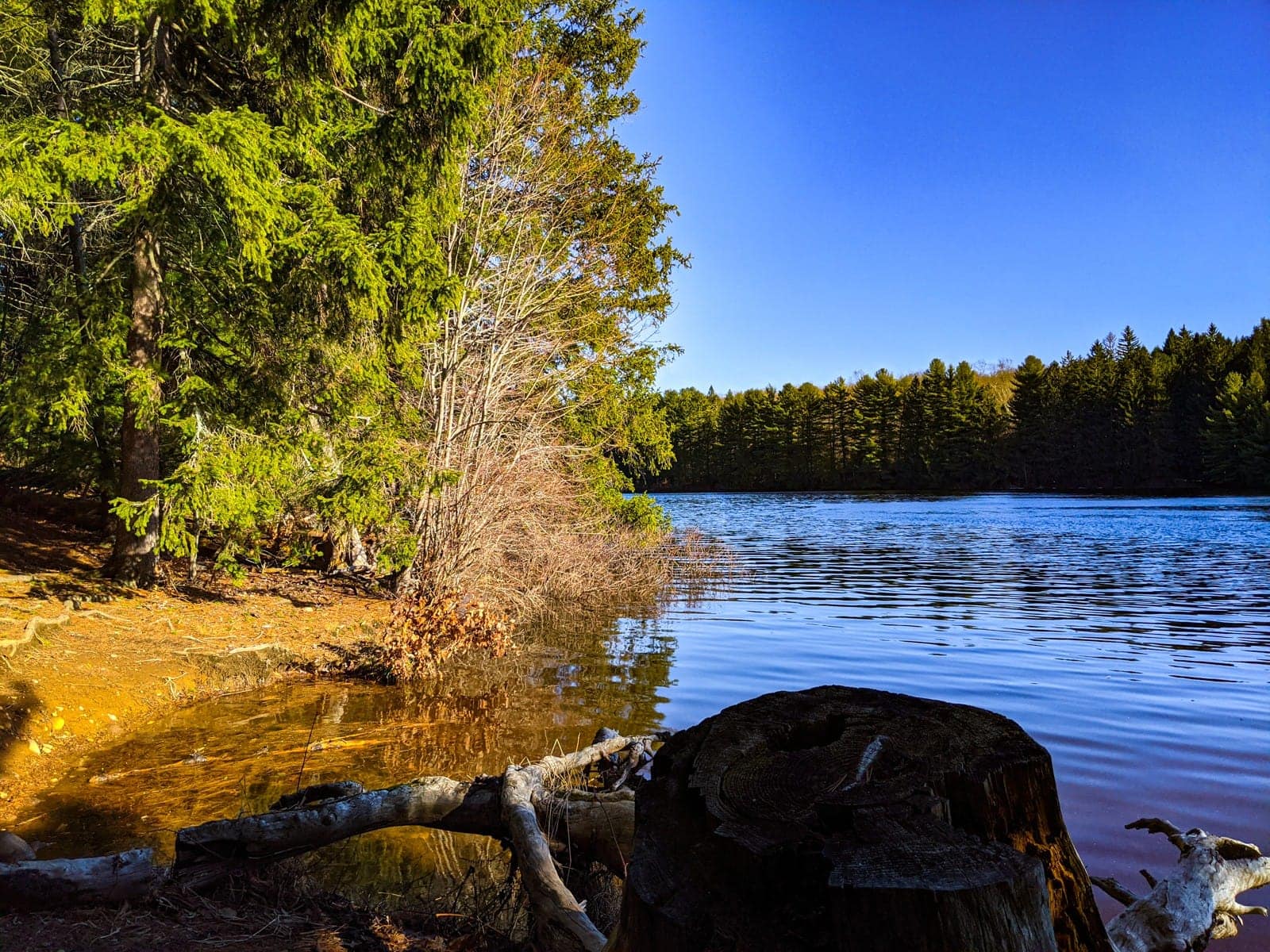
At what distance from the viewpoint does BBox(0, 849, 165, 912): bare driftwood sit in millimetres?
3047

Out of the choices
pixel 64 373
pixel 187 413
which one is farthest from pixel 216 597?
pixel 64 373

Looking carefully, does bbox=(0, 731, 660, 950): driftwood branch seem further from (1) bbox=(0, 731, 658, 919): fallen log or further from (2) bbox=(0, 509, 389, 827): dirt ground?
(2) bbox=(0, 509, 389, 827): dirt ground

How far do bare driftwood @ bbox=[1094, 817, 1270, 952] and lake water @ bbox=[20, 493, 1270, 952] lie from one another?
76 centimetres

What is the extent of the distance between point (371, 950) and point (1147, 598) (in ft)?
49.5

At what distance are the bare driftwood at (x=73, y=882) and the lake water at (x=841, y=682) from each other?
121 centimetres

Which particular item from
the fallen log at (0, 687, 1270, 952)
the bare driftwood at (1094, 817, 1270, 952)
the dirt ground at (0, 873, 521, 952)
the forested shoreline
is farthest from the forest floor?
the bare driftwood at (1094, 817, 1270, 952)

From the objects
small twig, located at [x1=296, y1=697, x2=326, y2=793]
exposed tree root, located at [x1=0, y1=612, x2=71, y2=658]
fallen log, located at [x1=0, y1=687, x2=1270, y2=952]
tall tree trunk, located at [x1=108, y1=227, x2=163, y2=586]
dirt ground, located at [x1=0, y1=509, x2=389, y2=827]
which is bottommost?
small twig, located at [x1=296, y1=697, x2=326, y2=793]

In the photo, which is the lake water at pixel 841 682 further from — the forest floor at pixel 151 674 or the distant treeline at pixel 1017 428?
the distant treeline at pixel 1017 428

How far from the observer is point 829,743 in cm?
184

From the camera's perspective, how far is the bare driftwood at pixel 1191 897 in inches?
101

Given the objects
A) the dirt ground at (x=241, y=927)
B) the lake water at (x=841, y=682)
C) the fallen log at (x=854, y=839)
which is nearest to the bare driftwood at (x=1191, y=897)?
the fallen log at (x=854, y=839)

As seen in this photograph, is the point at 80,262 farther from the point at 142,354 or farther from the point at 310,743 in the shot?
the point at 310,743

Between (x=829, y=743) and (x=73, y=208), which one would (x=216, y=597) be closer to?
(x=73, y=208)

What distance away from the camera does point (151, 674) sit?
7242mm
